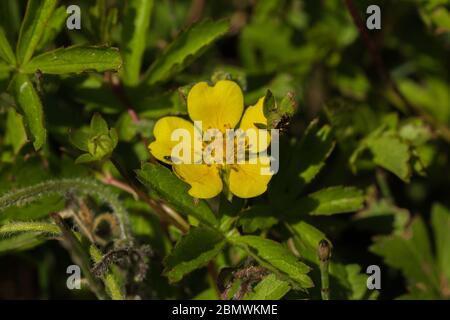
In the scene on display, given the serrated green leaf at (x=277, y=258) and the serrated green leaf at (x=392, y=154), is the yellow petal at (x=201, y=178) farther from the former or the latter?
the serrated green leaf at (x=392, y=154)

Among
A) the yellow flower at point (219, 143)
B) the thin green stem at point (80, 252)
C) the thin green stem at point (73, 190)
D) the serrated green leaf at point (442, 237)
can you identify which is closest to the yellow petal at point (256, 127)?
the yellow flower at point (219, 143)

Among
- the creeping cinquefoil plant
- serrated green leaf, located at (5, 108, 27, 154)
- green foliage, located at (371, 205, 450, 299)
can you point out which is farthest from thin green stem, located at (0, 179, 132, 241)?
green foliage, located at (371, 205, 450, 299)

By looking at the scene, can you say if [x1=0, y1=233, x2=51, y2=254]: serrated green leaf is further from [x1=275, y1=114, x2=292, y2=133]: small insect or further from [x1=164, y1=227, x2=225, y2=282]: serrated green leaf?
[x1=275, y1=114, x2=292, y2=133]: small insect

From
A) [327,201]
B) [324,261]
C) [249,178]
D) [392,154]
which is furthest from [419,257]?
[249,178]

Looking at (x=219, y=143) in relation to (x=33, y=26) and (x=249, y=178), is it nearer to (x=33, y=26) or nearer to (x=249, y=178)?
(x=249, y=178)

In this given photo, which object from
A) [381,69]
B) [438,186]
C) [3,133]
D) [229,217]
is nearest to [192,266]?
[229,217]

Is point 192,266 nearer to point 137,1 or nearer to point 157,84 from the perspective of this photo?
point 157,84
